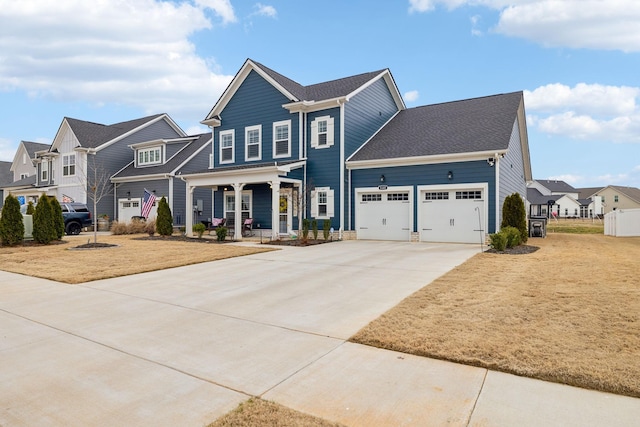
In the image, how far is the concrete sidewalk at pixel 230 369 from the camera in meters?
2.94

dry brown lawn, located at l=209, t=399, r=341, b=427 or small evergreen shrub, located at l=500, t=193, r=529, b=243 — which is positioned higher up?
small evergreen shrub, located at l=500, t=193, r=529, b=243

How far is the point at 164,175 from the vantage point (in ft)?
85.1

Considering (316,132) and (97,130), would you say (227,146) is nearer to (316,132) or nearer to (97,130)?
(316,132)

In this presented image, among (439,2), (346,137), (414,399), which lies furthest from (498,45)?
(414,399)

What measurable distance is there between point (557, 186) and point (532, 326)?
3484 inches

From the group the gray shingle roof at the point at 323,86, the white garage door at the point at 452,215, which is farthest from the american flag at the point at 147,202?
the white garage door at the point at 452,215

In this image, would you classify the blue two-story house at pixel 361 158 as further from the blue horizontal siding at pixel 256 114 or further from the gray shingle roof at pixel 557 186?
the gray shingle roof at pixel 557 186

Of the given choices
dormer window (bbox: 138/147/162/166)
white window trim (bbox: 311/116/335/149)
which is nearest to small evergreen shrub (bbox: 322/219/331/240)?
white window trim (bbox: 311/116/335/149)

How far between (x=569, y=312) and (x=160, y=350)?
Answer: 17.9 feet

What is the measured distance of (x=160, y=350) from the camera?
429 centimetres

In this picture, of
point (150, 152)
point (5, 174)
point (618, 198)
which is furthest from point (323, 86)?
point (618, 198)

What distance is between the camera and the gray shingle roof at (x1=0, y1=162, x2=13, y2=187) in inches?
1674

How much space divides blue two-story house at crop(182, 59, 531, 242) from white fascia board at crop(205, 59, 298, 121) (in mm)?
56

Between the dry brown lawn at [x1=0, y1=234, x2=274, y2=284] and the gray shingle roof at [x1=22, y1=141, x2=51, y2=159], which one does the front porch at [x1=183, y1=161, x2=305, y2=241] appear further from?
the gray shingle roof at [x1=22, y1=141, x2=51, y2=159]
